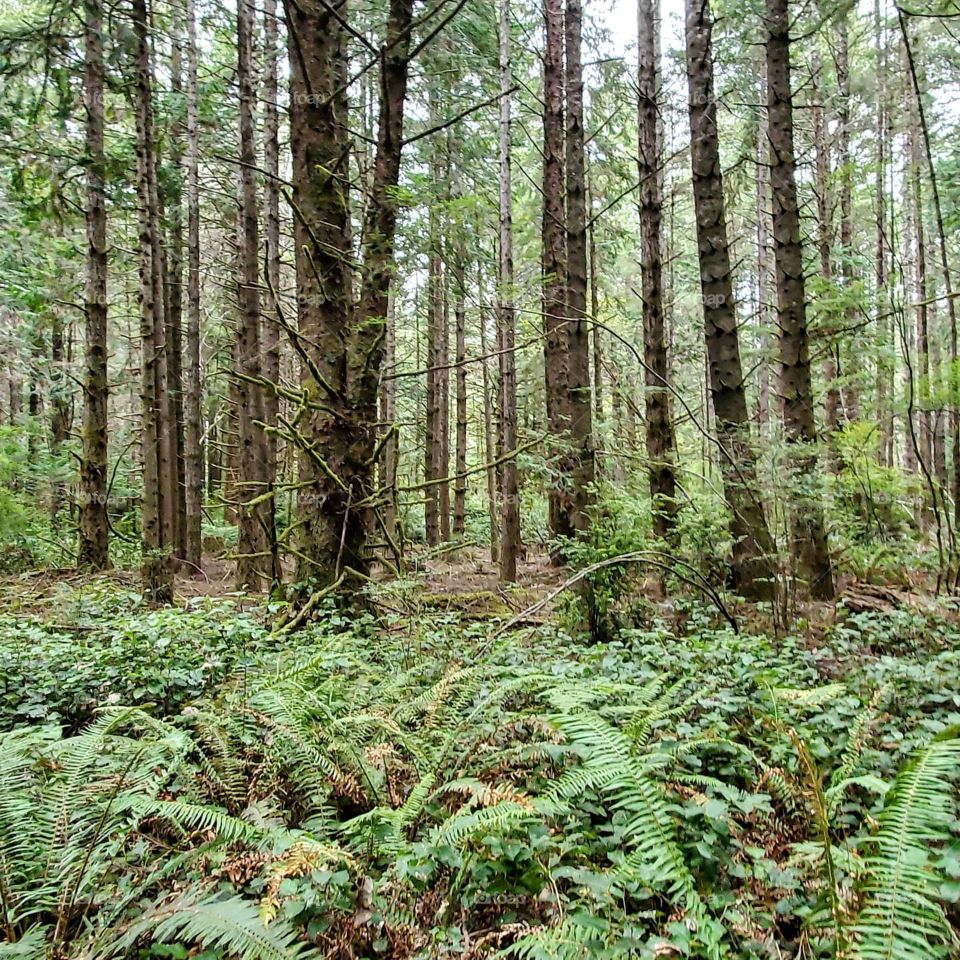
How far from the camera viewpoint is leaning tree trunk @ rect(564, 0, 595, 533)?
953cm

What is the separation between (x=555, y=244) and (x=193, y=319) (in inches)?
265

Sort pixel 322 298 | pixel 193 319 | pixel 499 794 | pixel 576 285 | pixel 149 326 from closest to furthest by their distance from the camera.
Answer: pixel 499 794
pixel 322 298
pixel 149 326
pixel 576 285
pixel 193 319

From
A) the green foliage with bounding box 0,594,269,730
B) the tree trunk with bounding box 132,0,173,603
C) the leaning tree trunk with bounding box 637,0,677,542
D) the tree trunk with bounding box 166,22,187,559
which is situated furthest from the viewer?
the tree trunk with bounding box 166,22,187,559

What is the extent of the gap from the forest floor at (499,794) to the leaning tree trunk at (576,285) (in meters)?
5.06

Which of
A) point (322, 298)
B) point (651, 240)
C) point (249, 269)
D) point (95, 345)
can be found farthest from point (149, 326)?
point (651, 240)

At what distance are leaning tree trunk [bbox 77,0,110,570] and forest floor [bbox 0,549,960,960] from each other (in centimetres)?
585

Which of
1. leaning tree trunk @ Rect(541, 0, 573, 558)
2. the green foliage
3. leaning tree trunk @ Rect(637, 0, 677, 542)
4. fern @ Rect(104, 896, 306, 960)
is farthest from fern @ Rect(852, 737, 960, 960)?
leaning tree trunk @ Rect(541, 0, 573, 558)

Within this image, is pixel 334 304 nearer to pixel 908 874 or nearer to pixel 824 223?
pixel 908 874

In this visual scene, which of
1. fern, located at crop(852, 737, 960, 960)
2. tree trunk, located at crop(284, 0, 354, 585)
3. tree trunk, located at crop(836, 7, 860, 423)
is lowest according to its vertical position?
fern, located at crop(852, 737, 960, 960)

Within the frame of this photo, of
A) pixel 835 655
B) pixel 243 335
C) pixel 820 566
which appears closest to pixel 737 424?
pixel 820 566

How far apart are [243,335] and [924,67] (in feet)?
58.1

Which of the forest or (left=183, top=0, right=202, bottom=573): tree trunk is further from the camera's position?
(left=183, top=0, right=202, bottom=573): tree trunk

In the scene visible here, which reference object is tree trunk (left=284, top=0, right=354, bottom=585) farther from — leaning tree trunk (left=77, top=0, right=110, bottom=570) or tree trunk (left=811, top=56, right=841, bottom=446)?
tree trunk (left=811, top=56, right=841, bottom=446)

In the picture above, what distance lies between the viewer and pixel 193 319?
11578mm
